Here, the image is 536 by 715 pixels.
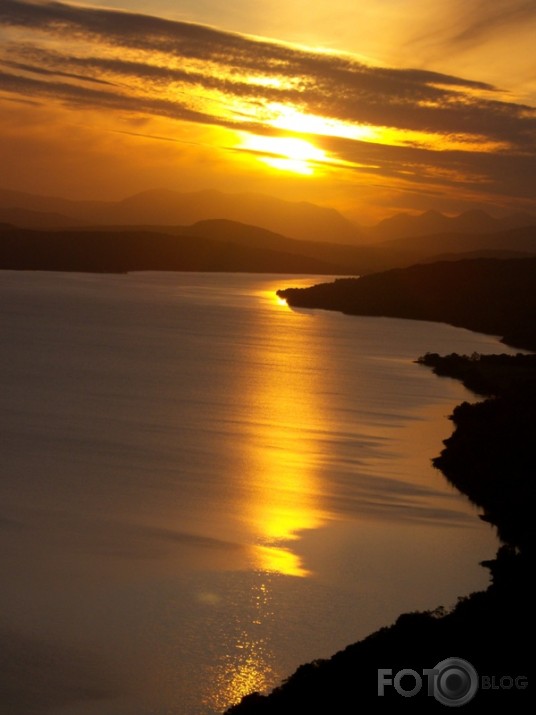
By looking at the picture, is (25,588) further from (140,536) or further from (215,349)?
(215,349)

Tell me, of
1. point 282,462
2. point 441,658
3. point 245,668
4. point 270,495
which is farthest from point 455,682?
point 282,462

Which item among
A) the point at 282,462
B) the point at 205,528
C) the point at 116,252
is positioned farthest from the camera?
the point at 116,252

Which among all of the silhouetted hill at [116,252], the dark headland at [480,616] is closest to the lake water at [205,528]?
the dark headland at [480,616]

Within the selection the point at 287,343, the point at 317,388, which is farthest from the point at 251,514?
the point at 287,343

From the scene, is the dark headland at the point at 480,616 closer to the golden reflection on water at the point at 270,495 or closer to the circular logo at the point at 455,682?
the circular logo at the point at 455,682

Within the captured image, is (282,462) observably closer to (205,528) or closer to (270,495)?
(270,495)

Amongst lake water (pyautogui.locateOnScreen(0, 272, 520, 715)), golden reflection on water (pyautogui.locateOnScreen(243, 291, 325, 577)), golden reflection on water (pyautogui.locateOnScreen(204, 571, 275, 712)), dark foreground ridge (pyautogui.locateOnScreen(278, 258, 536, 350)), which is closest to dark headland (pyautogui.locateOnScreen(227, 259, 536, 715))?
golden reflection on water (pyautogui.locateOnScreen(204, 571, 275, 712))

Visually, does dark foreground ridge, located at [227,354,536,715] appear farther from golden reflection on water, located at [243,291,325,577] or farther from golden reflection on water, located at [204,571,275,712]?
golden reflection on water, located at [243,291,325,577]
